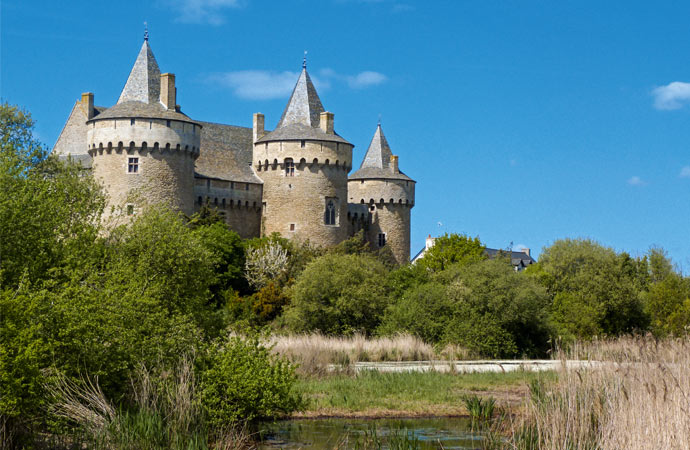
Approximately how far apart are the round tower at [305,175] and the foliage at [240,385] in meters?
37.3

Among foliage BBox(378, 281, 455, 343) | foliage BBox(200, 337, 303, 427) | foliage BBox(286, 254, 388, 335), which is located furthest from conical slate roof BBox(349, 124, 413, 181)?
foliage BBox(200, 337, 303, 427)

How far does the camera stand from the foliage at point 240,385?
1634 cm

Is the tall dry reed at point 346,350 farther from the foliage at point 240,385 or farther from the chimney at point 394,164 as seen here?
the chimney at point 394,164

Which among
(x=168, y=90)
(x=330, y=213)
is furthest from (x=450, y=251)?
(x=168, y=90)

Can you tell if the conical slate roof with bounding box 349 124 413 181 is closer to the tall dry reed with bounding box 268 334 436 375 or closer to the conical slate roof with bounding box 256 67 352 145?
the conical slate roof with bounding box 256 67 352 145

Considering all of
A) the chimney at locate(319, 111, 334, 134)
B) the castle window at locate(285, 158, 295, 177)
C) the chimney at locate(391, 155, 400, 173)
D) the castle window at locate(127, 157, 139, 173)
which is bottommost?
the castle window at locate(127, 157, 139, 173)

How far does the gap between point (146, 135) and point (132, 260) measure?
92.4 feet

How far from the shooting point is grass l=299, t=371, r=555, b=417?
820 inches

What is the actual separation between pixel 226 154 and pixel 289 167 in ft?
17.1

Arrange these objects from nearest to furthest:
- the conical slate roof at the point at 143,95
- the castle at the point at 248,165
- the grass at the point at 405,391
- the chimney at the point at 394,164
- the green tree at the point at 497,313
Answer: the grass at the point at 405,391, the green tree at the point at 497,313, the castle at the point at 248,165, the conical slate roof at the point at 143,95, the chimney at the point at 394,164

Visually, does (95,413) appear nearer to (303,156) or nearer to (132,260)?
(132,260)

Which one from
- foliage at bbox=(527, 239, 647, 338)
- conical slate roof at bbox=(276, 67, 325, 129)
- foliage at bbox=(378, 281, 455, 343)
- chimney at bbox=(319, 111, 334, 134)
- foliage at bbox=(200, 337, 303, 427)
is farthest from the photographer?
conical slate roof at bbox=(276, 67, 325, 129)

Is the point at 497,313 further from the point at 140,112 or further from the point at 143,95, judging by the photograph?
the point at 143,95

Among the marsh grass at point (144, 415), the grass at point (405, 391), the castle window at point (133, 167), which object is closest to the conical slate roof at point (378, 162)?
the castle window at point (133, 167)
